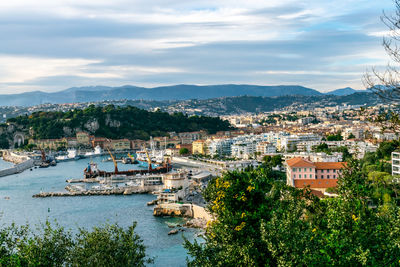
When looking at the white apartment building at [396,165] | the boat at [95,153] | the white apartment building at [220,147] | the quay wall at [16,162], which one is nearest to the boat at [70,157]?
the boat at [95,153]

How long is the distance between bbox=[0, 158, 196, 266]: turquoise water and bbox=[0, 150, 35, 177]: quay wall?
5.43m

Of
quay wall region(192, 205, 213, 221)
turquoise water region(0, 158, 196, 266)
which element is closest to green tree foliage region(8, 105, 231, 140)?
turquoise water region(0, 158, 196, 266)

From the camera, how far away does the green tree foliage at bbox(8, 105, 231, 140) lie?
148 ft

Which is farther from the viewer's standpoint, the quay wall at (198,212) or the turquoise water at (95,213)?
the quay wall at (198,212)

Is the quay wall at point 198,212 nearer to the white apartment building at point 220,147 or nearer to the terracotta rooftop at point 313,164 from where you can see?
the terracotta rooftop at point 313,164

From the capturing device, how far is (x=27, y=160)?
30.8 meters

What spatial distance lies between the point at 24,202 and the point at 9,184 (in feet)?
19.3

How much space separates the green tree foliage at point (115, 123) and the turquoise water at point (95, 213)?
2405 cm

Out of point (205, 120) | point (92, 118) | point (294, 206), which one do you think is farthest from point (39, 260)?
point (205, 120)

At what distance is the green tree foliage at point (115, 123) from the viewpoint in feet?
148

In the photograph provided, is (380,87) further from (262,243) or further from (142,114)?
(142,114)

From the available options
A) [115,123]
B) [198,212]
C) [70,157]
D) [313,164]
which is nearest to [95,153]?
[70,157]

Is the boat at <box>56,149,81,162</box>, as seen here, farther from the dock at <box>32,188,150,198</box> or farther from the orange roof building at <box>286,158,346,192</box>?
the orange roof building at <box>286,158,346,192</box>

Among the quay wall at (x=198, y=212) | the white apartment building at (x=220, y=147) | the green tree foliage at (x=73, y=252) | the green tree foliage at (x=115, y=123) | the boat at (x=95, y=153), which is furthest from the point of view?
the green tree foliage at (x=115, y=123)
